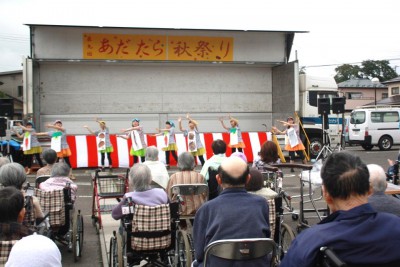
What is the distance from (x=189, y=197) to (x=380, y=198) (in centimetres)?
279

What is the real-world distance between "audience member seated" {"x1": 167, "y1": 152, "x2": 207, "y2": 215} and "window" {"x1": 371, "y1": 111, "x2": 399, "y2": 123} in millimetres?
19288

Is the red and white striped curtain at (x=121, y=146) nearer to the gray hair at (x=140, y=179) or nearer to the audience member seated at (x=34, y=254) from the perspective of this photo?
the gray hair at (x=140, y=179)

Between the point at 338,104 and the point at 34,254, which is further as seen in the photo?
A: the point at 338,104

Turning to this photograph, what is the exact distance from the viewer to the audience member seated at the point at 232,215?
10.9 ft

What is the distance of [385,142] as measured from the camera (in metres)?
23.7

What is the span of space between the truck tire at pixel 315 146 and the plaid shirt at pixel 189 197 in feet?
41.9

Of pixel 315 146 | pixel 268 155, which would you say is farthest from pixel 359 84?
pixel 268 155

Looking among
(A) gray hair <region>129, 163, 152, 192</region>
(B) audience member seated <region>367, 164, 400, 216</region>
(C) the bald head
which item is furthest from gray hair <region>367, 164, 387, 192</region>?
(A) gray hair <region>129, 163, 152, 192</region>

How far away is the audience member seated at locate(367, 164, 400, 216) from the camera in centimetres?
346

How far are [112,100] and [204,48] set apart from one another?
3.80 m

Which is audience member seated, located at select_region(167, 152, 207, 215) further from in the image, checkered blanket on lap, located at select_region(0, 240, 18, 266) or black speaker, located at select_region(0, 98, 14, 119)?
black speaker, located at select_region(0, 98, 14, 119)

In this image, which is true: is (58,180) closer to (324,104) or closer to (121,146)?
(121,146)

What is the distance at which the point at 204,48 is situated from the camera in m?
17.0

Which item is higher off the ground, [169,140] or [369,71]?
[369,71]
